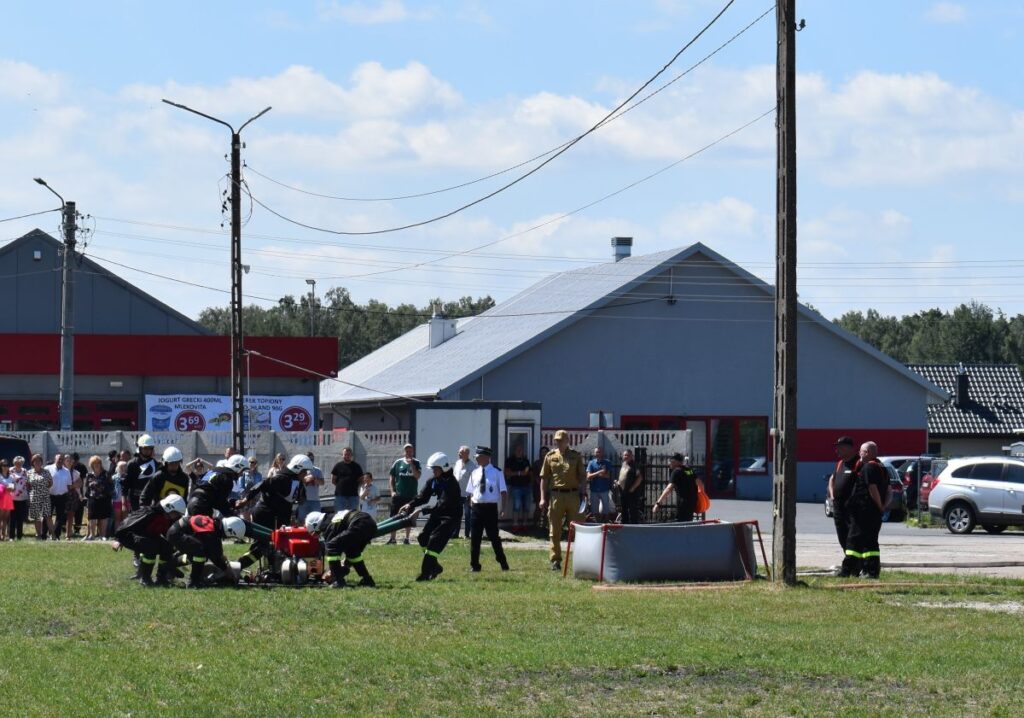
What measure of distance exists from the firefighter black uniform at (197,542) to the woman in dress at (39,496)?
1156cm

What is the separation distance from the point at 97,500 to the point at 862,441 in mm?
27374

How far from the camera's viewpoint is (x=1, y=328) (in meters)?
51.5

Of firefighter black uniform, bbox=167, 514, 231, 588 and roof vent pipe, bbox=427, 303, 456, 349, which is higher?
roof vent pipe, bbox=427, 303, 456, 349

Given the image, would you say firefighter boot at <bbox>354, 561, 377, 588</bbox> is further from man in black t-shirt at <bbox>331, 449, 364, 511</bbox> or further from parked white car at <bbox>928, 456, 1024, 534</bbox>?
parked white car at <bbox>928, 456, 1024, 534</bbox>

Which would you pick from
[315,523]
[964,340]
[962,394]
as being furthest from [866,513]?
[964,340]

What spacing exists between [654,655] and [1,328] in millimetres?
43364

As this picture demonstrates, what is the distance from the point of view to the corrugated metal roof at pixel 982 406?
220 feet

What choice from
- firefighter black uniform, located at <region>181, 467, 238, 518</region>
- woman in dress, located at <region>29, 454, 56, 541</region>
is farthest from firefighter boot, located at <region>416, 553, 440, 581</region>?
woman in dress, located at <region>29, 454, 56, 541</region>

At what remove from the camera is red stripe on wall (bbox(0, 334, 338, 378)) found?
4584cm

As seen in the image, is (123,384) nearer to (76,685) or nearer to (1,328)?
(1,328)

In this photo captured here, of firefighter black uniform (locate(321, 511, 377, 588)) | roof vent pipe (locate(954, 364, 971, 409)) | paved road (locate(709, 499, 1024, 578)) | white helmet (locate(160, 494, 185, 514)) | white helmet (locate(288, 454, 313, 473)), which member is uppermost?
roof vent pipe (locate(954, 364, 971, 409))

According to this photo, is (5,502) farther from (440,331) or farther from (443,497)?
(440,331)

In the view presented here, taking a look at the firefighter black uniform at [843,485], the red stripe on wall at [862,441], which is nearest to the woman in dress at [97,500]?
the firefighter black uniform at [843,485]

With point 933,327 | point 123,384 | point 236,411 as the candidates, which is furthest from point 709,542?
point 933,327
